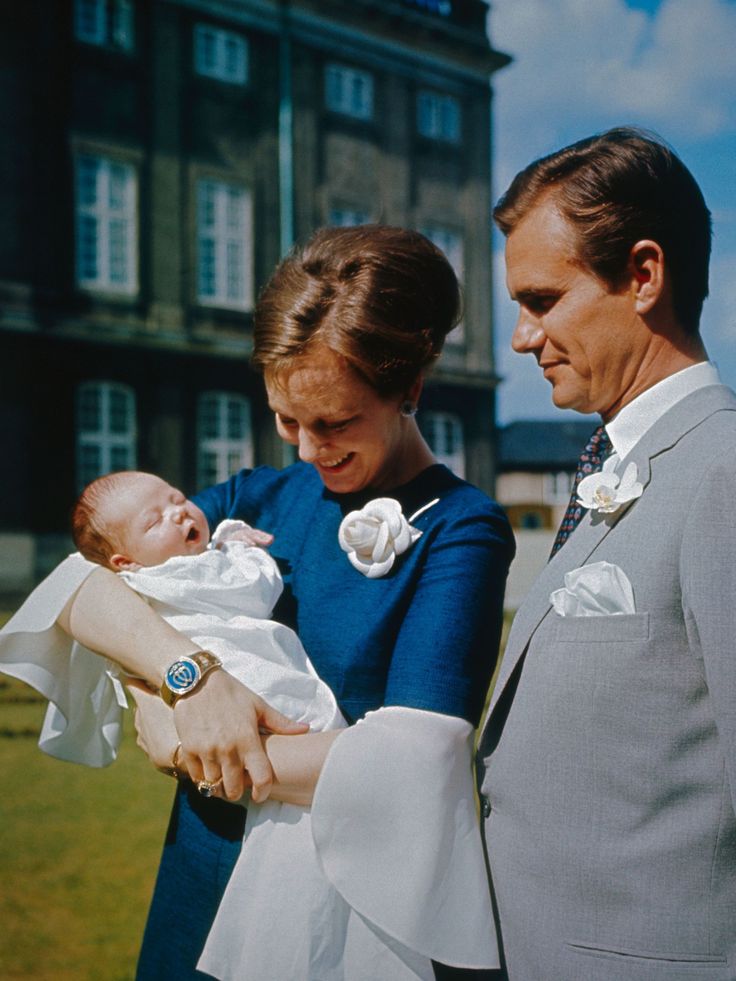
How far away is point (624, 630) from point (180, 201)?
54.5ft

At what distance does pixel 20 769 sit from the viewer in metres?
5.80

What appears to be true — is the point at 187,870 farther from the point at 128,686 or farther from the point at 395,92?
the point at 395,92

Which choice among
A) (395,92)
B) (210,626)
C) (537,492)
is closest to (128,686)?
(210,626)

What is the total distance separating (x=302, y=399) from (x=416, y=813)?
0.70m

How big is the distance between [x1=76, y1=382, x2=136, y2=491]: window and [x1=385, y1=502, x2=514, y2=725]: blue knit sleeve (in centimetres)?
1445

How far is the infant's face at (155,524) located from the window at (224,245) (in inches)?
604

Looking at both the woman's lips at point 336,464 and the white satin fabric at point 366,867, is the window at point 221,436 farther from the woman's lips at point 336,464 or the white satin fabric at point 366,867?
the white satin fabric at point 366,867

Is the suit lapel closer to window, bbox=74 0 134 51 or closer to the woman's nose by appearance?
the woman's nose

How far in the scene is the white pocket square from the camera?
135 centimetres

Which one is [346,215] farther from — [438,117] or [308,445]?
[308,445]

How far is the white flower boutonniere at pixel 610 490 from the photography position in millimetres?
1450

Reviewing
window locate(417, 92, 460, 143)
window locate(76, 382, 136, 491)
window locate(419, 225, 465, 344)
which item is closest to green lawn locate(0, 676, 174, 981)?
window locate(76, 382, 136, 491)

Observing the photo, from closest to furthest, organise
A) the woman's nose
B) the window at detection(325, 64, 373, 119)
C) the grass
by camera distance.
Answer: the woman's nose → the grass → the window at detection(325, 64, 373, 119)

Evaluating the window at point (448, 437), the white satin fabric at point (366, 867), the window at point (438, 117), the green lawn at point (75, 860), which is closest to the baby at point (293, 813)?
the white satin fabric at point (366, 867)
